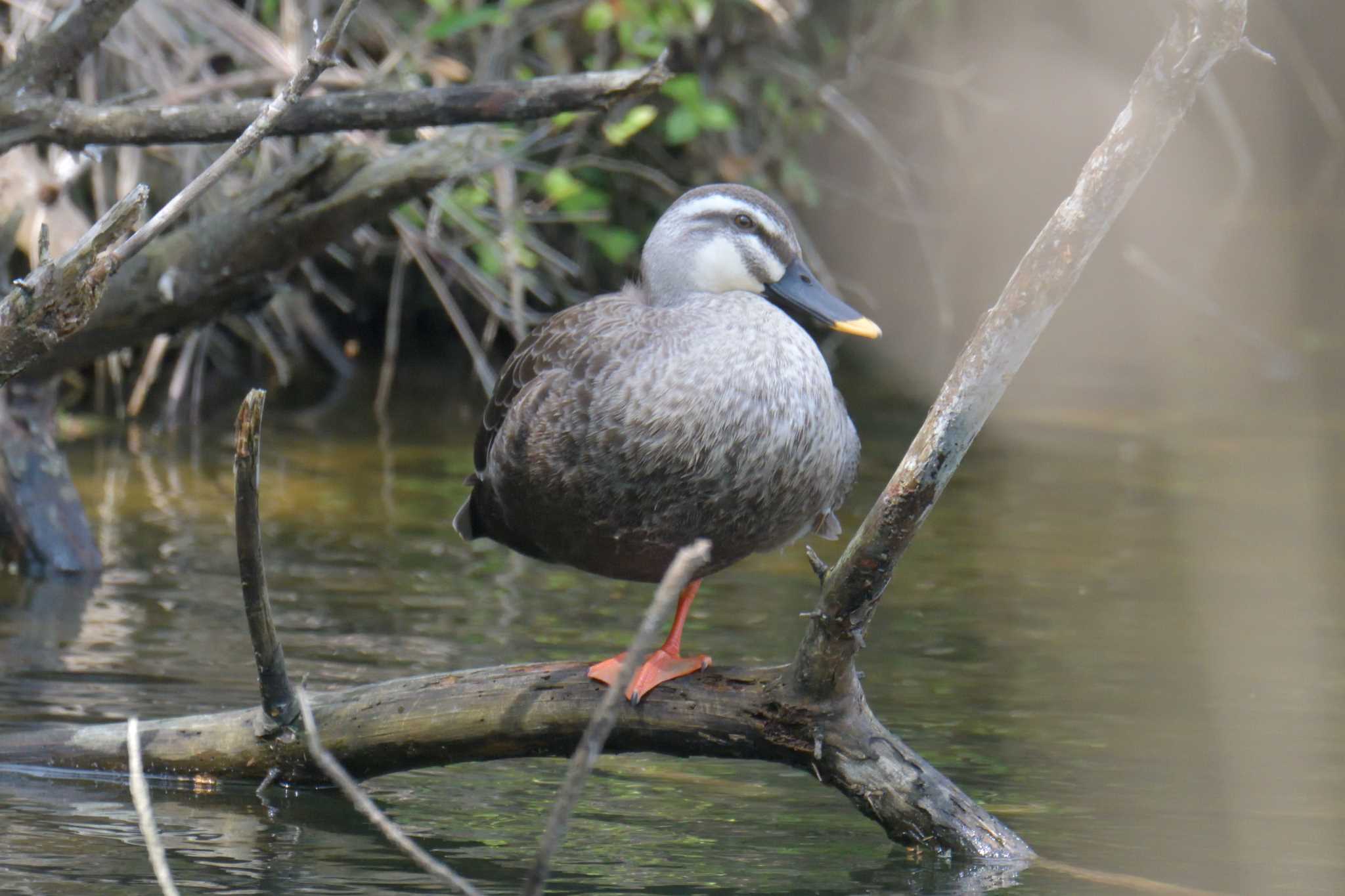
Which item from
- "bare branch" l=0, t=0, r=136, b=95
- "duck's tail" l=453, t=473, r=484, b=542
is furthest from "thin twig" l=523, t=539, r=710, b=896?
"bare branch" l=0, t=0, r=136, b=95

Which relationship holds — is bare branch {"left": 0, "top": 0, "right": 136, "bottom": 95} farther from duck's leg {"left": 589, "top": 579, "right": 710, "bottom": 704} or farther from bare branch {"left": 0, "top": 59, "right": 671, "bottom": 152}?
duck's leg {"left": 589, "top": 579, "right": 710, "bottom": 704}

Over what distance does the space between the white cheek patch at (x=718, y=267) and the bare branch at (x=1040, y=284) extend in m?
0.92

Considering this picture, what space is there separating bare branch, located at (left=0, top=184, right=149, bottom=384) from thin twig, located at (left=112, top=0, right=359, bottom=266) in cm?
3

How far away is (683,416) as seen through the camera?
10.4 feet

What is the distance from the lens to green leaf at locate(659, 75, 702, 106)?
7.77m

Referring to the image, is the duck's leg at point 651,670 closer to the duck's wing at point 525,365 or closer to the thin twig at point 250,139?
the duck's wing at point 525,365

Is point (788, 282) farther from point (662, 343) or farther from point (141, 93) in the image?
point (141, 93)

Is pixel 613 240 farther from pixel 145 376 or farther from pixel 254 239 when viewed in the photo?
pixel 254 239

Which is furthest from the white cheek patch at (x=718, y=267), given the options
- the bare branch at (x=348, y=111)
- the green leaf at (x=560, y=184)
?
the green leaf at (x=560, y=184)

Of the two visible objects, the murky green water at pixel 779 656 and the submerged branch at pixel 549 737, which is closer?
the submerged branch at pixel 549 737

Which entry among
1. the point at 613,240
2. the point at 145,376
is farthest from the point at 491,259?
the point at 145,376

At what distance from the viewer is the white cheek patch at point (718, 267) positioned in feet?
11.8

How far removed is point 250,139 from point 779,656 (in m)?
2.53

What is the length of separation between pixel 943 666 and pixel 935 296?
21.5 ft
